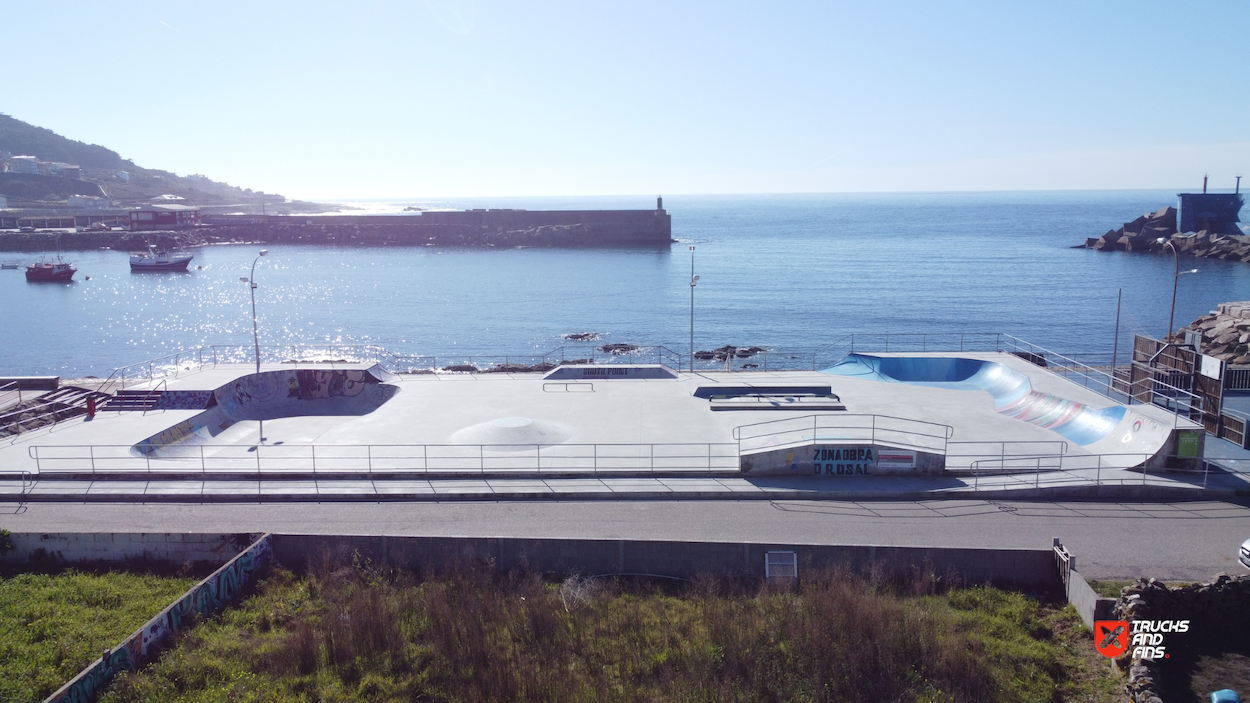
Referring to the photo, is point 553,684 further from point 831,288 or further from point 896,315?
point 831,288

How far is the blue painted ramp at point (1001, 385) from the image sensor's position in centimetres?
2520

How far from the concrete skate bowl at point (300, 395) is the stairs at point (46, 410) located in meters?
5.34

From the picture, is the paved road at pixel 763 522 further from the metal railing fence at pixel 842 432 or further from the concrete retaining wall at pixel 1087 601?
the metal railing fence at pixel 842 432

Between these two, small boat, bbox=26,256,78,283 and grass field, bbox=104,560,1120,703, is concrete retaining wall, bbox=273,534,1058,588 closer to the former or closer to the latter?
grass field, bbox=104,560,1120,703

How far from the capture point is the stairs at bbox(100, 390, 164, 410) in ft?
94.8

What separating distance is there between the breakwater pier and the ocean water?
633cm

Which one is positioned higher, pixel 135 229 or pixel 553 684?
pixel 135 229

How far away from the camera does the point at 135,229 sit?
149 meters

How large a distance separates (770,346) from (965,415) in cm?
3272

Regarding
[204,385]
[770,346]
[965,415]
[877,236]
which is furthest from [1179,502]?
[877,236]

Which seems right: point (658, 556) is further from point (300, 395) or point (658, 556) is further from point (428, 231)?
→ point (428, 231)

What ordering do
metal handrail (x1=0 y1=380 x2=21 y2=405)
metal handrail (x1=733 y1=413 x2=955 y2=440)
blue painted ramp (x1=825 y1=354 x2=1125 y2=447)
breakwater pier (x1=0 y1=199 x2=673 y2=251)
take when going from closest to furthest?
metal handrail (x1=733 y1=413 x2=955 y2=440), blue painted ramp (x1=825 y1=354 x2=1125 y2=447), metal handrail (x1=0 y1=380 x2=21 y2=405), breakwater pier (x1=0 y1=199 x2=673 y2=251)

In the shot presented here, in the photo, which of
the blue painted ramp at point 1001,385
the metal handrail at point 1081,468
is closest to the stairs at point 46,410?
the blue painted ramp at point 1001,385

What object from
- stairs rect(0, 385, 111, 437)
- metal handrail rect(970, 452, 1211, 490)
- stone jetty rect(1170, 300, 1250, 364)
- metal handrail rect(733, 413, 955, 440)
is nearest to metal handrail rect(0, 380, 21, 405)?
stairs rect(0, 385, 111, 437)
